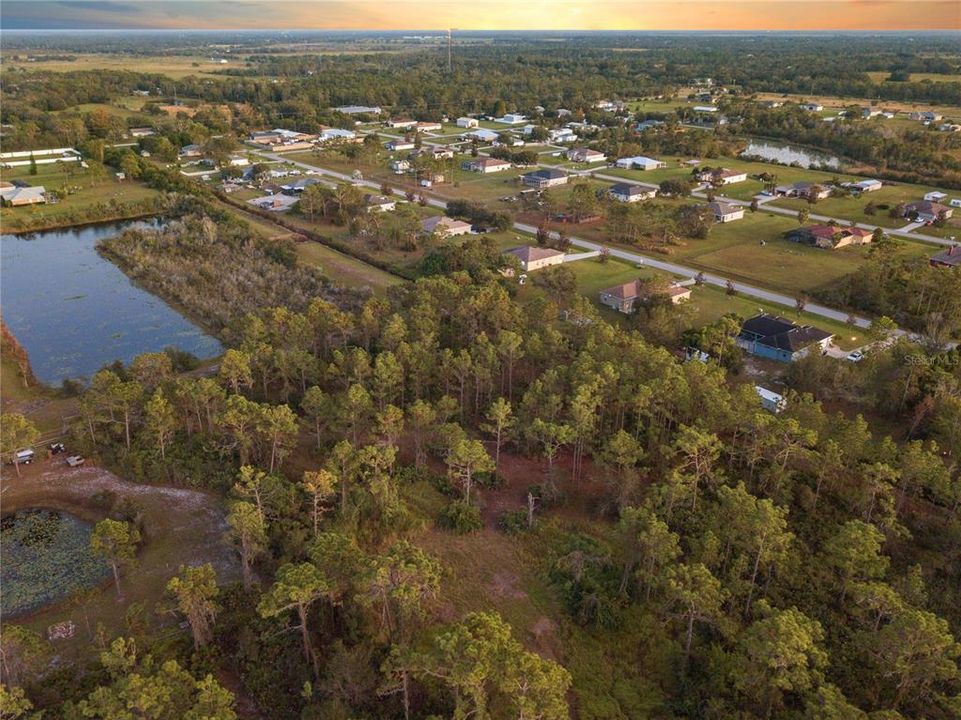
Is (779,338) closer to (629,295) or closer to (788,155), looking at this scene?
(629,295)

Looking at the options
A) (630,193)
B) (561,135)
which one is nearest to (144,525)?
(630,193)

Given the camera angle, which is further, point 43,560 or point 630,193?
point 630,193

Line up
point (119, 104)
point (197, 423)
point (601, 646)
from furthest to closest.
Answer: point (119, 104) < point (197, 423) < point (601, 646)

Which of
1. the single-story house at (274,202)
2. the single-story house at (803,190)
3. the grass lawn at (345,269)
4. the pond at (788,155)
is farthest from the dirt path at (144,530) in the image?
the pond at (788,155)

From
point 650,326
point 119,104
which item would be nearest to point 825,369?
point 650,326

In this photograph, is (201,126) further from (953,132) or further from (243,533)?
(953,132)

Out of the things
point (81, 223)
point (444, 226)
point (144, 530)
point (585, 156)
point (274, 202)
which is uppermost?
point (585, 156)

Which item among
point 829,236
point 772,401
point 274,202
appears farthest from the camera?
point 274,202
